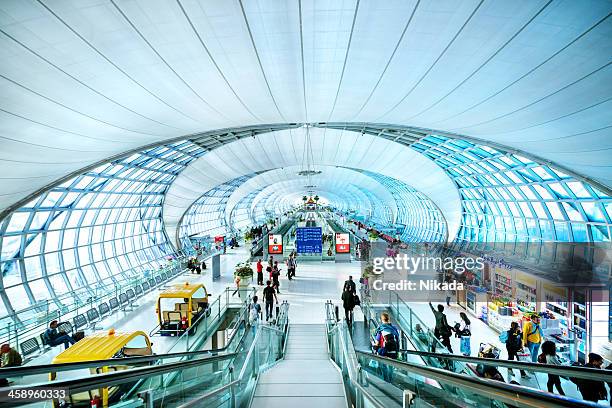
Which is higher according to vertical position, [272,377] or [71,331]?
[272,377]

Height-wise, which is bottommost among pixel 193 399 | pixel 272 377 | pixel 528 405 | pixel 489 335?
pixel 489 335

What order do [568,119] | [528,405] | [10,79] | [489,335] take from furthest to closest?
[489,335] < [568,119] < [10,79] < [528,405]

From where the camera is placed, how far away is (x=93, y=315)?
519 inches

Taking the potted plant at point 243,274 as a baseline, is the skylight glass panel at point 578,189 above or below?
above

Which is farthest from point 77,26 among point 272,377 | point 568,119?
point 568,119

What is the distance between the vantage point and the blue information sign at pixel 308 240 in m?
23.4

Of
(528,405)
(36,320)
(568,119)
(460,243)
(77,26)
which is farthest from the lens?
(460,243)

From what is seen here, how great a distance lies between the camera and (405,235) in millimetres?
46031

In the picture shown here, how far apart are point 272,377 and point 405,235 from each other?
4199 centimetres

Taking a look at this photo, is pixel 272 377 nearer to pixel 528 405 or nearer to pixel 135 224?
pixel 528 405
